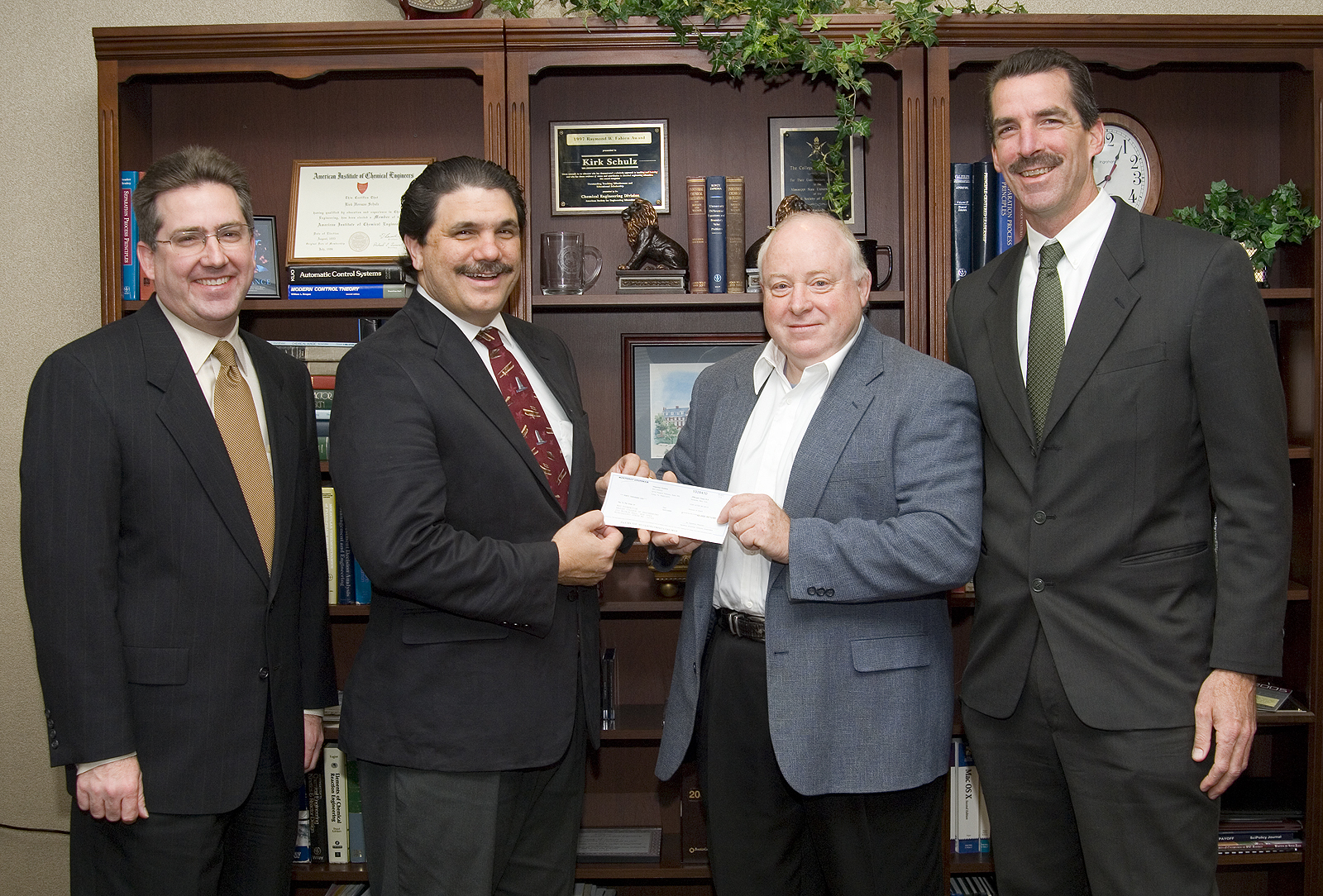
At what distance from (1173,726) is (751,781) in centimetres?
77

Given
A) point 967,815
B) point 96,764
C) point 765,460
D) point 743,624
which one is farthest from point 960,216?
point 96,764

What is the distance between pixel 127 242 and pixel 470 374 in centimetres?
144

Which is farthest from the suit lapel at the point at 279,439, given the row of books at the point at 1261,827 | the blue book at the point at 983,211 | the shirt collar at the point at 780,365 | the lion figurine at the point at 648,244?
the row of books at the point at 1261,827

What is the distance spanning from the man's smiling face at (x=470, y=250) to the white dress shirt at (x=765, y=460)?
597 mm

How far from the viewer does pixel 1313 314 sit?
260 cm

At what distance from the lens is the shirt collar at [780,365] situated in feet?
6.29

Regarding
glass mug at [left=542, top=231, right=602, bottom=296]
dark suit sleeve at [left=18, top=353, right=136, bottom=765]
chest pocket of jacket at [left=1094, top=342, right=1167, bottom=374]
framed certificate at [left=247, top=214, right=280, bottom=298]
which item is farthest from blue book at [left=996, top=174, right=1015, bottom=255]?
dark suit sleeve at [left=18, top=353, right=136, bottom=765]

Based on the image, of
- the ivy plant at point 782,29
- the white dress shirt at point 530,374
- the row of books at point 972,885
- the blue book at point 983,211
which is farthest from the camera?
the row of books at point 972,885

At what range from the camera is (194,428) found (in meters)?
1.72

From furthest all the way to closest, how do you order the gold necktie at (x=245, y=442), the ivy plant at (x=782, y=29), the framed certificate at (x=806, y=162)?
the framed certificate at (x=806, y=162), the ivy plant at (x=782, y=29), the gold necktie at (x=245, y=442)

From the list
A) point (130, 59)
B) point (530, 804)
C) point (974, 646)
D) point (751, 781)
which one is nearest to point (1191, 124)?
point (974, 646)

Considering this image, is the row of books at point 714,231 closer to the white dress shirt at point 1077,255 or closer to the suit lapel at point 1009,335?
the suit lapel at point 1009,335

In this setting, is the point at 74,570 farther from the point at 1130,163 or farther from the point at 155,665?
the point at 1130,163

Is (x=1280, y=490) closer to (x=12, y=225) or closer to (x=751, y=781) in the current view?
(x=751, y=781)
